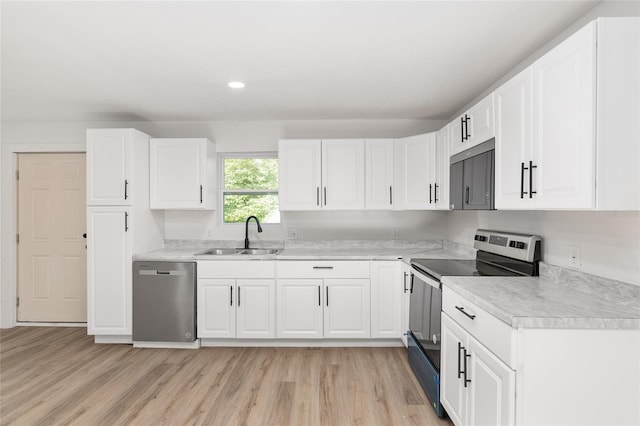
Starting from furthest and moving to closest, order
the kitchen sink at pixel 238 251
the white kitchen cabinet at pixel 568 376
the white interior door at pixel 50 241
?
the white interior door at pixel 50 241, the kitchen sink at pixel 238 251, the white kitchen cabinet at pixel 568 376

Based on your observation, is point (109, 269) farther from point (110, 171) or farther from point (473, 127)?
point (473, 127)

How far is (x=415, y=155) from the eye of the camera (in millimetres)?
3385

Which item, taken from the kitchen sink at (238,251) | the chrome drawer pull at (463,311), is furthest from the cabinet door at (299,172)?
the chrome drawer pull at (463,311)

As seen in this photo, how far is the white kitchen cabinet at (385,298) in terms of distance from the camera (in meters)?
3.27

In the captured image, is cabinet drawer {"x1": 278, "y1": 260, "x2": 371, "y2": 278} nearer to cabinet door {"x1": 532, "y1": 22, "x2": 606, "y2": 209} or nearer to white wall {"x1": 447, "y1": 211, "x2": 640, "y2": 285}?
white wall {"x1": 447, "y1": 211, "x2": 640, "y2": 285}

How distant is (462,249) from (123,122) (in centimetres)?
412

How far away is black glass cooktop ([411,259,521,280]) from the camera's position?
2.29 metres

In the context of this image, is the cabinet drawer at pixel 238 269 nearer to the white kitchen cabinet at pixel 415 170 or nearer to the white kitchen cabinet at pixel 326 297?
the white kitchen cabinet at pixel 326 297

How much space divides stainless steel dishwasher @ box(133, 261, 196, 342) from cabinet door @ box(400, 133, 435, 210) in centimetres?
230

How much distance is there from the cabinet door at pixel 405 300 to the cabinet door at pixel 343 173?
2.72 feet

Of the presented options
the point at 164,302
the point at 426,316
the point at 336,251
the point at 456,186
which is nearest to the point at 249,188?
the point at 336,251

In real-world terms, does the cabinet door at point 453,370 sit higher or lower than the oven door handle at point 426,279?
lower

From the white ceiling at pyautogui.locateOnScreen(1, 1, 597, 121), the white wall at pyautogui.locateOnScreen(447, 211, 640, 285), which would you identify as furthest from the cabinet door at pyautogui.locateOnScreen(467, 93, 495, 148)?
the white wall at pyautogui.locateOnScreen(447, 211, 640, 285)

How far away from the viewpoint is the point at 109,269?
3.35 metres
